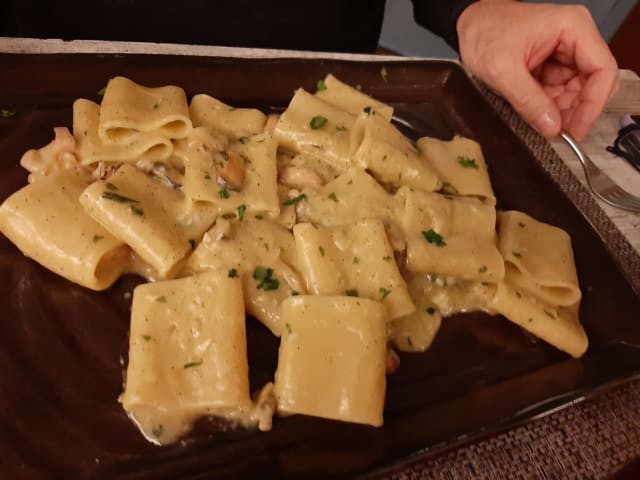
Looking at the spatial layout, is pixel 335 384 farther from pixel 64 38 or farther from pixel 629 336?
pixel 64 38

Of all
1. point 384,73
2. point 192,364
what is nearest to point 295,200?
point 192,364

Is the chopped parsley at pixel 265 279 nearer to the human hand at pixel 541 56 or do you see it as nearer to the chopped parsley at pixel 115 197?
the chopped parsley at pixel 115 197

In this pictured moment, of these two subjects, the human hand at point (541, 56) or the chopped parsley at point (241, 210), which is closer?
the chopped parsley at point (241, 210)

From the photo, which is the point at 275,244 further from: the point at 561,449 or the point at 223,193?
the point at 561,449

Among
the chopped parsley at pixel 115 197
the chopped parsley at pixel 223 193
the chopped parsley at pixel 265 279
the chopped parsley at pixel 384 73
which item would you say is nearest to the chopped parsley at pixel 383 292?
the chopped parsley at pixel 265 279

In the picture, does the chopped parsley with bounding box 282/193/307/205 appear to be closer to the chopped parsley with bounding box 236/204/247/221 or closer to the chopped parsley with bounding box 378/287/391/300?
the chopped parsley with bounding box 236/204/247/221

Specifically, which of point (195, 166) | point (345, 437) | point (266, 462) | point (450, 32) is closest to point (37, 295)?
point (195, 166)

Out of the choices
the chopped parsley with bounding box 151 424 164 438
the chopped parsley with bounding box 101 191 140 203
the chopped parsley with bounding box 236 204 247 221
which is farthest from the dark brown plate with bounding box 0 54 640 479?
the chopped parsley with bounding box 236 204 247 221
